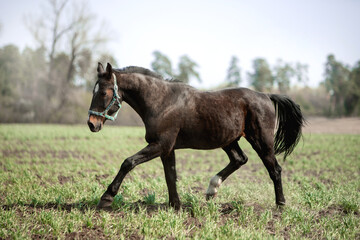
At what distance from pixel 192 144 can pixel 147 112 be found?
2.79ft

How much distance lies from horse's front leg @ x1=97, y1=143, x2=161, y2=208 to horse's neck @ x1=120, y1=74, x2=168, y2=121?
55cm

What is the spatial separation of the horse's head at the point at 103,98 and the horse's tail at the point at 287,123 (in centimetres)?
299

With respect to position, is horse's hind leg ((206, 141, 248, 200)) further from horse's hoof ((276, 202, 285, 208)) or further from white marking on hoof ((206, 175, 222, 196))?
horse's hoof ((276, 202, 285, 208))

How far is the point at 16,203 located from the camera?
4.36m

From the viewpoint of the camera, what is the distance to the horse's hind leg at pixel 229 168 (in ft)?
15.9

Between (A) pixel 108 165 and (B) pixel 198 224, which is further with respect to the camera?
(A) pixel 108 165

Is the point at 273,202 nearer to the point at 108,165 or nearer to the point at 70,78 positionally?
the point at 108,165

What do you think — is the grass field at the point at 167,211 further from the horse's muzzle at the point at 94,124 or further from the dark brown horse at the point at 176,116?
the horse's muzzle at the point at 94,124

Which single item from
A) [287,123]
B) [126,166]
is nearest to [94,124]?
[126,166]

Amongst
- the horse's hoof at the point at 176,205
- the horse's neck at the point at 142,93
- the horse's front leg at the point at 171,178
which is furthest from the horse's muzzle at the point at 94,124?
the horse's hoof at the point at 176,205

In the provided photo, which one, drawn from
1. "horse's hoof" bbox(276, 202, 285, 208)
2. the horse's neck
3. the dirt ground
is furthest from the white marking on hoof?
the dirt ground

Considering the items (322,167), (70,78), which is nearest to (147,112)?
(322,167)

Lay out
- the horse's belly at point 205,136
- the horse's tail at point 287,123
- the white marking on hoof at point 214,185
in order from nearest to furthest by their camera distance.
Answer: the horse's belly at point 205,136, the white marking on hoof at point 214,185, the horse's tail at point 287,123

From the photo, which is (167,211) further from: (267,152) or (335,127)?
(335,127)
